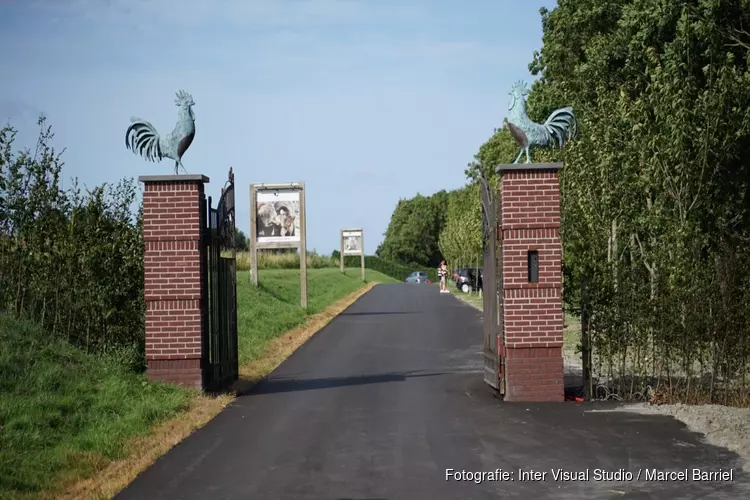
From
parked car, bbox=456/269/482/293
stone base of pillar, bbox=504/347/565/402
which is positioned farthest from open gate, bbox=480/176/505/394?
parked car, bbox=456/269/482/293

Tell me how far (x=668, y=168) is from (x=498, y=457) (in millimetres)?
A: 13384

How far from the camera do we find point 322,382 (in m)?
16.0

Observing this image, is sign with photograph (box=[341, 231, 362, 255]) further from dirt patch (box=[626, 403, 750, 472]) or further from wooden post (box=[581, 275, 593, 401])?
dirt patch (box=[626, 403, 750, 472])

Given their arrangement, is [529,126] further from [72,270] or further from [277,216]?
[277,216]

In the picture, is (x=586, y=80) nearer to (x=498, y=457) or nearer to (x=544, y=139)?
(x=544, y=139)

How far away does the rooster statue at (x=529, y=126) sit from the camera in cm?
1379

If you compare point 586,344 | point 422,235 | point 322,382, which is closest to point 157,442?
point 322,382

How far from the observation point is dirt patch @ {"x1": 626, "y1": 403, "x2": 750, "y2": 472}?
392 inches

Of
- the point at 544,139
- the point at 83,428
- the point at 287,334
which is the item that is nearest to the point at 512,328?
the point at 544,139

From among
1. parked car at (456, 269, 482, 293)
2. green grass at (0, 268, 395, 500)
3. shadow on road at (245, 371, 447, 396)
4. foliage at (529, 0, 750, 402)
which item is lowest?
shadow on road at (245, 371, 447, 396)

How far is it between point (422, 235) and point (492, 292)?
117164 millimetres

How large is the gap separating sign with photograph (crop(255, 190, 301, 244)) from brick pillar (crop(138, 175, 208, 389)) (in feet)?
70.8

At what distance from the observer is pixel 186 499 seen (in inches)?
319

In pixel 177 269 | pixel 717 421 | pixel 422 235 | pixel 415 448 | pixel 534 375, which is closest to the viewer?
pixel 415 448
